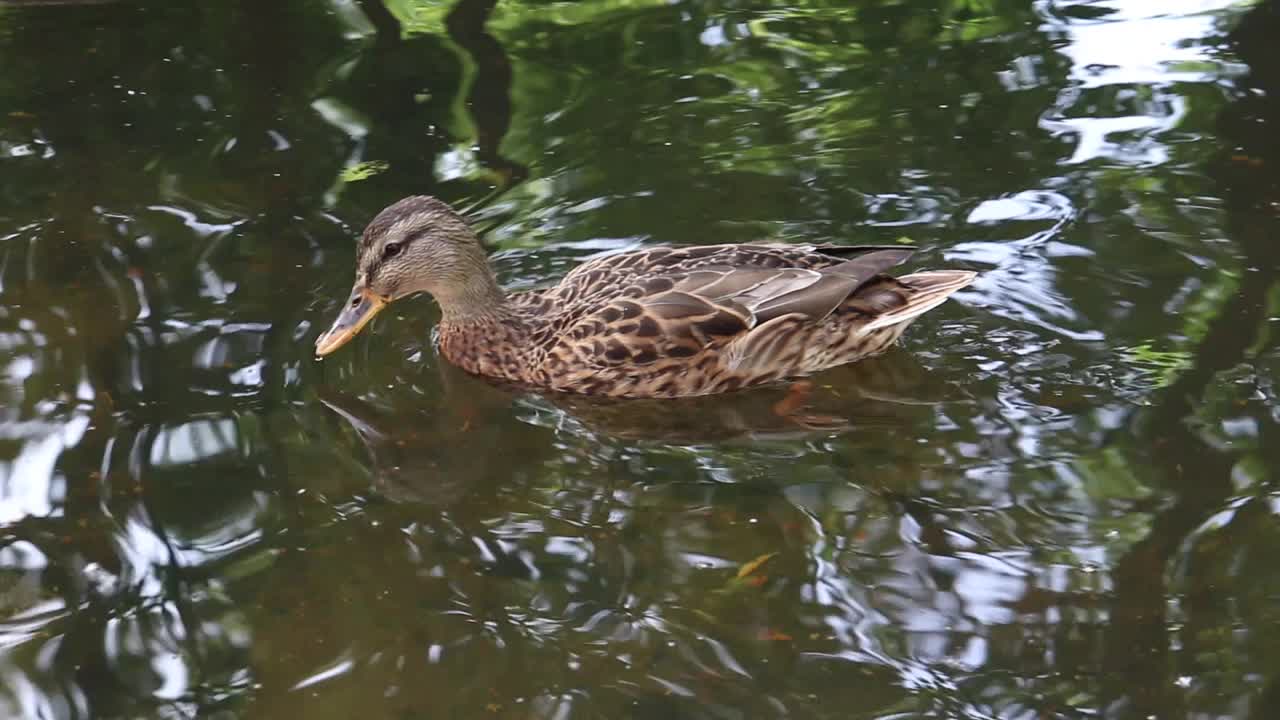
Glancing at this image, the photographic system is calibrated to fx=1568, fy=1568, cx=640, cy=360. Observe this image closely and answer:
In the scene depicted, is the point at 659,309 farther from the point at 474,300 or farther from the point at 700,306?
the point at 474,300

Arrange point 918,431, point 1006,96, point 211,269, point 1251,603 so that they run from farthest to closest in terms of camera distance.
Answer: point 1006,96 < point 211,269 < point 918,431 < point 1251,603

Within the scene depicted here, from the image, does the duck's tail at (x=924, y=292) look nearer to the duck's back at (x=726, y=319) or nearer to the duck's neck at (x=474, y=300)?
the duck's back at (x=726, y=319)

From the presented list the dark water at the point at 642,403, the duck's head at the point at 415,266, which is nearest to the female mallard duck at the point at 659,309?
the duck's head at the point at 415,266

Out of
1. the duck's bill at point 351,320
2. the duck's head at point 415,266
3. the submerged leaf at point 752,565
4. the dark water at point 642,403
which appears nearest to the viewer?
the dark water at point 642,403

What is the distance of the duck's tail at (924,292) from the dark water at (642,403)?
239mm

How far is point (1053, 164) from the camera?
8281 mm

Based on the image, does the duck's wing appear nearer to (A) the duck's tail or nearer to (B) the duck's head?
(A) the duck's tail

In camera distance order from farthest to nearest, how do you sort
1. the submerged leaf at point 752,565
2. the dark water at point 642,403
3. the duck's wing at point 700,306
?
the duck's wing at point 700,306, the submerged leaf at point 752,565, the dark water at point 642,403

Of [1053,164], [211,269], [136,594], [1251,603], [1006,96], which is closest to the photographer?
[1251,603]

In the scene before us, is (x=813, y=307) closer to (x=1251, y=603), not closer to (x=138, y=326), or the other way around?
(x=1251, y=603)

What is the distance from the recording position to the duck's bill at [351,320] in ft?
22.8

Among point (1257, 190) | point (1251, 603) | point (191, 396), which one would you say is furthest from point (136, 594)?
point (1257, 190)

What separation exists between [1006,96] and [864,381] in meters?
2.86

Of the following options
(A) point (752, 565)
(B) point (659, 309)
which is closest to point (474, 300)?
(B) point (659, 309)
